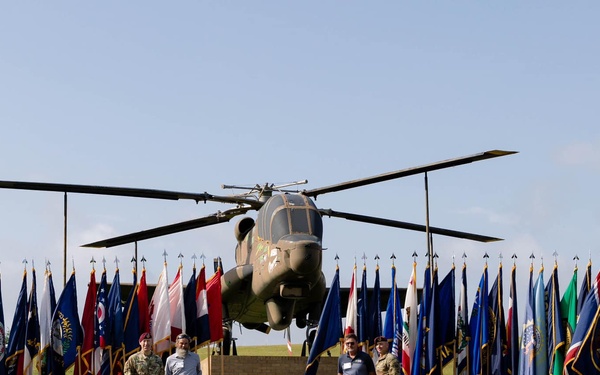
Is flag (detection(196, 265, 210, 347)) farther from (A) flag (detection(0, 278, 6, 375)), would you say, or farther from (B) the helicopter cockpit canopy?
(A) flag (detection(0, 278, 6, 375))

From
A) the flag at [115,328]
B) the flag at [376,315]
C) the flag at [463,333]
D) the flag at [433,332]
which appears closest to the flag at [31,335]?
the flag at [115,328]

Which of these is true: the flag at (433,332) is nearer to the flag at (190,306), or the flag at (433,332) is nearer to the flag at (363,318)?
the flag at (363,318)

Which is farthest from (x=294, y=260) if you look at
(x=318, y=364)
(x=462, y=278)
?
(x=462, y=278)

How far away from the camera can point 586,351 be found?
22.7m

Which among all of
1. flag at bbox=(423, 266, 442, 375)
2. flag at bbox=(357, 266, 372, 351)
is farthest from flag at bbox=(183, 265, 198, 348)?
flag at bbox=(423, 266, 442, 375)

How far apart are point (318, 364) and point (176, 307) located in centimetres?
299

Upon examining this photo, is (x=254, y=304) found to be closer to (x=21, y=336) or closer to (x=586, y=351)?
(x=21, y=336)

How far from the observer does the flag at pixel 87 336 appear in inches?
925

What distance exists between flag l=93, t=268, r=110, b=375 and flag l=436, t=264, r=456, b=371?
6.42 m

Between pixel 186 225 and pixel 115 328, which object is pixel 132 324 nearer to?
pixel 115 328

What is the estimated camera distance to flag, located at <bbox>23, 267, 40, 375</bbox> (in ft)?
77.1

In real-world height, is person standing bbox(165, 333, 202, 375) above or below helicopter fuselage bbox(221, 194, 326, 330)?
below

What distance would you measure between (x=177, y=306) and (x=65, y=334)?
221 cm

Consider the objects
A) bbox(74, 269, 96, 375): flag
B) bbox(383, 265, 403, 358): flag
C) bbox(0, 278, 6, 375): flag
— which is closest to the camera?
bbox(0, 278, 6, 375): flag
